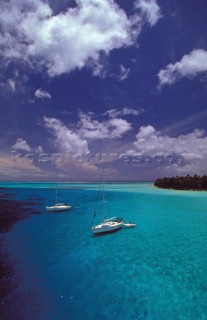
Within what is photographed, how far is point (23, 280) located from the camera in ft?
66.3

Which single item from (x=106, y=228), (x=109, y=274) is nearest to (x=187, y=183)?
(x=106, y=228)

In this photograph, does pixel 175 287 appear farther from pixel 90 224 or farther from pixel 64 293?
pixel 90 224

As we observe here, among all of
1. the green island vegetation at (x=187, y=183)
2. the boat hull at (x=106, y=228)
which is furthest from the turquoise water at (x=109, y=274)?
the green island vegetation at (x=187, y=183)

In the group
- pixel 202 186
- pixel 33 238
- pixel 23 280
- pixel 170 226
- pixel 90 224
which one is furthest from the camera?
pixel 202 186

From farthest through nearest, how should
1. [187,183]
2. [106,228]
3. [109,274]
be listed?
[187,183]
[106,228]
[109,274]

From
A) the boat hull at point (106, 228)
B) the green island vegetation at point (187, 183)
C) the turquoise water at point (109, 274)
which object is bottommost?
the turquoise water at point (109, 274)

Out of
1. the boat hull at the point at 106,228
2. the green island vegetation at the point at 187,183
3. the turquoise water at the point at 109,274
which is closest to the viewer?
the turquoise water at the point at 109,274

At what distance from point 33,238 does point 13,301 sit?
59.2 ft

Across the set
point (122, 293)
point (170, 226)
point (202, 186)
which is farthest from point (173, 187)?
point (122, 293)

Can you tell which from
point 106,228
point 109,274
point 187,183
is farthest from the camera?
point 187,183

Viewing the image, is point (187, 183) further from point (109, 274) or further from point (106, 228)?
point (109, 274)

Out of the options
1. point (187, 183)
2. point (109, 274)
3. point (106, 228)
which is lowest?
point (109, 274)

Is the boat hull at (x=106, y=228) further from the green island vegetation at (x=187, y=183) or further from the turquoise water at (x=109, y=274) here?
the green island vegetation at (x=187, y=183)

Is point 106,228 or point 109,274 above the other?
point 106,228
